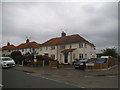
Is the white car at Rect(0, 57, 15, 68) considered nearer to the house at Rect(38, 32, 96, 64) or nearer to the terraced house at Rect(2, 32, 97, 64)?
the terraced house at Rect(2, 32, 97, 64)

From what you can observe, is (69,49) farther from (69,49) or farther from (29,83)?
(29,83)

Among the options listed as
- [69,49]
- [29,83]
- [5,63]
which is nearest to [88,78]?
[29,83]

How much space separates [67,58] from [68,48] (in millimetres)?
3120

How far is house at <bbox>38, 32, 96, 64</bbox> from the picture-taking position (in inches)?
1548

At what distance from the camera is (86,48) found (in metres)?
40.2

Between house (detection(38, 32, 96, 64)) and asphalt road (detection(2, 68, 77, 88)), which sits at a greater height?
house (detection(38, 32, 96, 64))

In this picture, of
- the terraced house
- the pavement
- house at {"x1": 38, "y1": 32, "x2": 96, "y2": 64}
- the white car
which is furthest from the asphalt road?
house at {"x1": 38, "y1": 32, "x2": 96, "y2": 64}

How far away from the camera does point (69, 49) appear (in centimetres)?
4050

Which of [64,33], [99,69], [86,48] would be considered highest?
[64,33]

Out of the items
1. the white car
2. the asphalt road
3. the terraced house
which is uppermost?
the terraced house

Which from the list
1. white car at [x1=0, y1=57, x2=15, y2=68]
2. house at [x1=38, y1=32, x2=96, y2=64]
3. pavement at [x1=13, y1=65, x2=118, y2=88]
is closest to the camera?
pavement at [x1=13, y1=65, x2=118, y2=88]

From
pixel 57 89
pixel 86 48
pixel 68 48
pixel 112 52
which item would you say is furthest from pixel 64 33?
pixel 57 89

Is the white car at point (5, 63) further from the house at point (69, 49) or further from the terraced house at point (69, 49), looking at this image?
the house at point (69, 49)

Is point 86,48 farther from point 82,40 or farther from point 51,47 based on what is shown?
point 51,47
